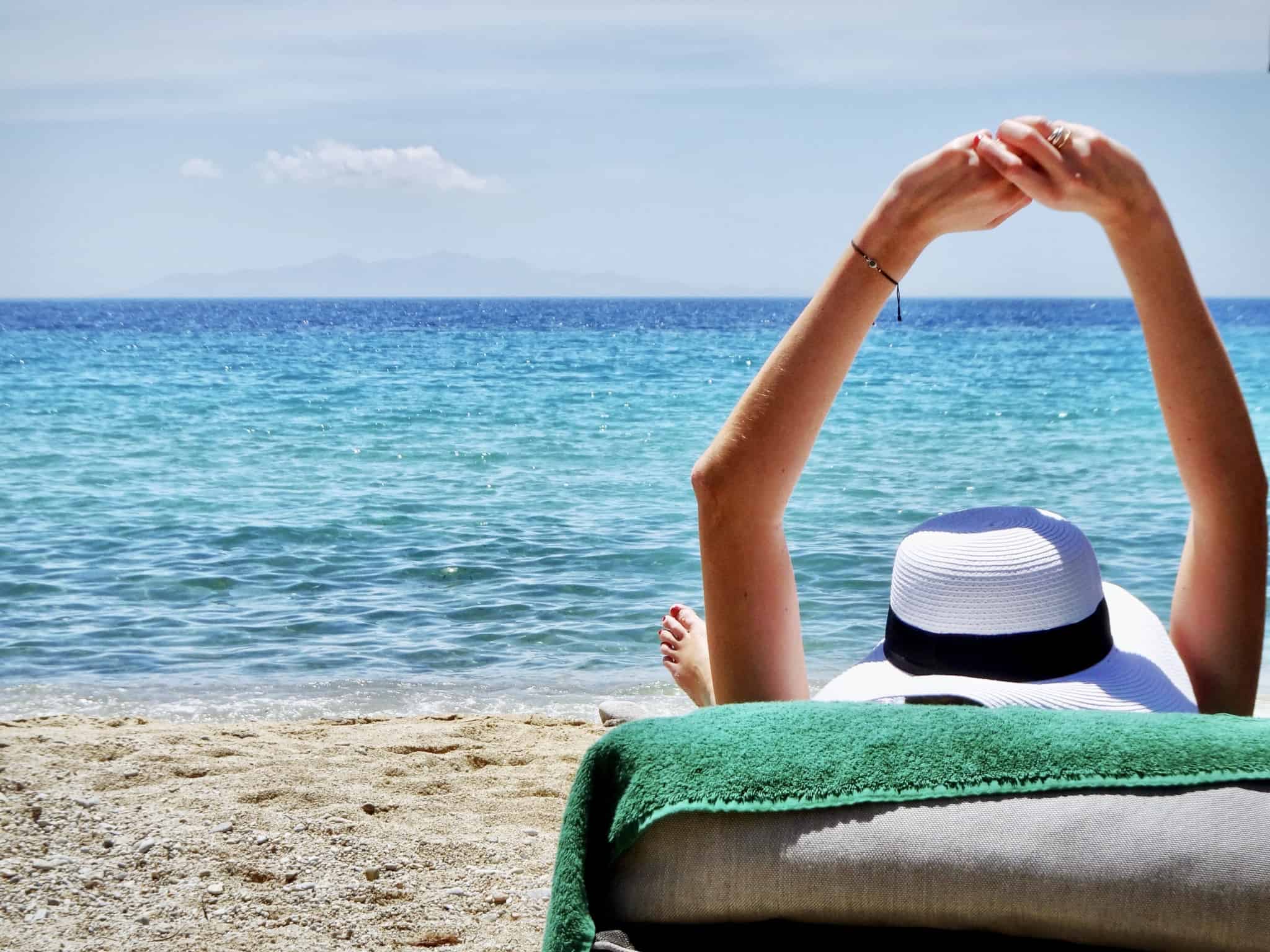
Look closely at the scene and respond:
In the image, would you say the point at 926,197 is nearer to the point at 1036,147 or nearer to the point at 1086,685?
the point at 1036,147

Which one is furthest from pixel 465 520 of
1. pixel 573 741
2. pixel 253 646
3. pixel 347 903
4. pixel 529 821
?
pixel 347 903

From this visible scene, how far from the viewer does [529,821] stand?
11.6ft

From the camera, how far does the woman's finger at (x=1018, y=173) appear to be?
162 centimetres

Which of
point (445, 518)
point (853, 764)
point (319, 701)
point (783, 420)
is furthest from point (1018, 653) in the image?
point (445, 518)

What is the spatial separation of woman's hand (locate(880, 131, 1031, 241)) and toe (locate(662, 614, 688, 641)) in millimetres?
1245

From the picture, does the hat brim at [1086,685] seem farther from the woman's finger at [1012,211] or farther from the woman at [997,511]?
the woman's finger at [1012,211]

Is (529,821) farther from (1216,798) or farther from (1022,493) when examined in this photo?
(1022,493)

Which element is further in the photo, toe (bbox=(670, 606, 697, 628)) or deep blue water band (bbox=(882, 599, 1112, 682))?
toe (bbox=(670, 606, 697, 628))

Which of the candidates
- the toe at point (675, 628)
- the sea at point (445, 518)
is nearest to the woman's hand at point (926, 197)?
the toe at point (675, 628)

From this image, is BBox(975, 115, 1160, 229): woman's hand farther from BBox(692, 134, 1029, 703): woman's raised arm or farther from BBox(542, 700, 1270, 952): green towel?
BBox(542, 700, 1270, 952): green towel

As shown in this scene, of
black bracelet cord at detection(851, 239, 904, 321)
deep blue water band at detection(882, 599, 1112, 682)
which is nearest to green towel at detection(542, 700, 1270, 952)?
deep blue water band at detection(882, 599, 1112, 682)

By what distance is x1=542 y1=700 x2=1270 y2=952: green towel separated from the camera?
1.11m

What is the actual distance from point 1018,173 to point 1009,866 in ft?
3.14

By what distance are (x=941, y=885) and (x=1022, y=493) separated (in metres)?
10.6
